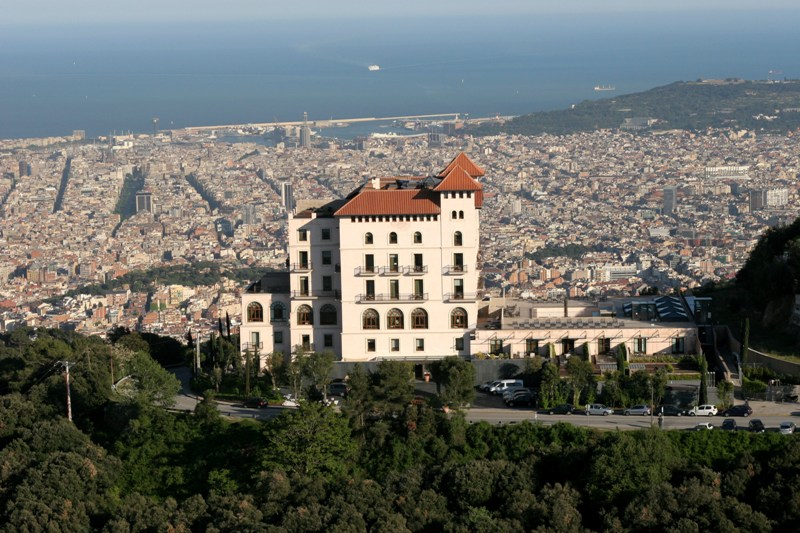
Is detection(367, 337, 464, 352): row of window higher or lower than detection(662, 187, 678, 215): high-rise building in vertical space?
lower

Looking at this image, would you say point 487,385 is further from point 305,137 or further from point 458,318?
point 305,137

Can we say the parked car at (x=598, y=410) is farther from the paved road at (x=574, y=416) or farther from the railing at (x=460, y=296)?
the railing at (x=460, y=296)

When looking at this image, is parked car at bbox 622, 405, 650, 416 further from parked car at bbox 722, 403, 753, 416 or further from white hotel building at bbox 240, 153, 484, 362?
white hotel building at bbox 240, 153, 484, 362

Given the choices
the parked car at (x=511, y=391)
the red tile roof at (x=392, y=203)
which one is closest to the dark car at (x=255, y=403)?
the red tile roof at (x=392, y=203)

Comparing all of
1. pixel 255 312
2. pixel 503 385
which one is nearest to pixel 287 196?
pixel 255 312

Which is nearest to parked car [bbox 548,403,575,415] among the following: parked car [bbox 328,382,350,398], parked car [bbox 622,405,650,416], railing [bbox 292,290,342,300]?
parked car [bbox 622,405,650,416]

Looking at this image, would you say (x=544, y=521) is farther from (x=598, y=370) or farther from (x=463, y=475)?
(x=598, y=370)

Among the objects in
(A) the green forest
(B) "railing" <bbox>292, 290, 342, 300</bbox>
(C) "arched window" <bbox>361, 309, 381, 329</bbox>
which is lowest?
(A) the green forest
